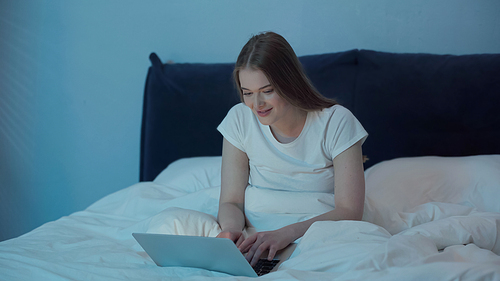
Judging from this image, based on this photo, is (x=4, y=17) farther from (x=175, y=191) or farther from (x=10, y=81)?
(x=175, y=191)

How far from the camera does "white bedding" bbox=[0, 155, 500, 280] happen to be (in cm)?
91

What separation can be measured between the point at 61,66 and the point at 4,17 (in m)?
0.37

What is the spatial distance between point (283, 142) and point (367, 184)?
548 mm

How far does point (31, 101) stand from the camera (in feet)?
7.78

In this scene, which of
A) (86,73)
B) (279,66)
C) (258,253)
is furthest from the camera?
(86,73)

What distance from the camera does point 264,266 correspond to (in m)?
1.14

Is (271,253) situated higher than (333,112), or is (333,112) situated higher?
(333,112)

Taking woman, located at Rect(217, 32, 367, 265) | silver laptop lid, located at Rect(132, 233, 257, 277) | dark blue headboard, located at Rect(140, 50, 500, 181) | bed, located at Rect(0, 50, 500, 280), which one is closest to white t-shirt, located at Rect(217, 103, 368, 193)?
woman, located at Rect(217, 32, 367, 265)

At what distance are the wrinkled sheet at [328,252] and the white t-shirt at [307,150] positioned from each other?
0.27 m

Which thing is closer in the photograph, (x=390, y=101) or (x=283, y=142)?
(x=283, y=142)

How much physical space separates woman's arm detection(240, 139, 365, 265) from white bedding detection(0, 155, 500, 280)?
69 mm

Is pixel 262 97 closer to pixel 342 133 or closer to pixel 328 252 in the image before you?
pixel 342 133

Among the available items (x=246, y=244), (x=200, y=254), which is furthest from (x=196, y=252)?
(x=246, y=244)

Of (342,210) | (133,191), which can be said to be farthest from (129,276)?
(133,191)
